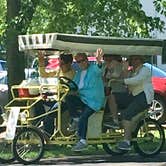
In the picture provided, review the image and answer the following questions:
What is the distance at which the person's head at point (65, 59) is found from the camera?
12.2m

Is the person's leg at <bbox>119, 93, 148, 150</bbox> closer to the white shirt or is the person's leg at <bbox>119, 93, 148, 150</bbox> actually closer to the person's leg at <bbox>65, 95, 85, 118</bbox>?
the white shirt

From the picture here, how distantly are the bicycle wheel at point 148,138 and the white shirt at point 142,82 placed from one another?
0.52 meters

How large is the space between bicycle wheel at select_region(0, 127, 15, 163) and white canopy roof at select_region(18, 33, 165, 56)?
5.46 feet

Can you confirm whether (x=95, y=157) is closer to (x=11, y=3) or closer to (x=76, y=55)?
(x=76, y=55)

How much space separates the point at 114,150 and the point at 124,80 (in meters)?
1.34

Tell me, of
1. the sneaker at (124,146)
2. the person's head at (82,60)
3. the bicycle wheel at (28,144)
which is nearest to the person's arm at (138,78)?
the person's head at (82,60)

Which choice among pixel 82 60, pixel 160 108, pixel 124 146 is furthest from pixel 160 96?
pixel 82 60

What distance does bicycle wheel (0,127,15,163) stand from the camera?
11.5 meters

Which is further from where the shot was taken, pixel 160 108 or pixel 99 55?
pixel 160 108

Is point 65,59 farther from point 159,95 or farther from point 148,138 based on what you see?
point 159,95

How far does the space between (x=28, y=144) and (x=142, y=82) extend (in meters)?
2.28

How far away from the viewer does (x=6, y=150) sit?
12.2m

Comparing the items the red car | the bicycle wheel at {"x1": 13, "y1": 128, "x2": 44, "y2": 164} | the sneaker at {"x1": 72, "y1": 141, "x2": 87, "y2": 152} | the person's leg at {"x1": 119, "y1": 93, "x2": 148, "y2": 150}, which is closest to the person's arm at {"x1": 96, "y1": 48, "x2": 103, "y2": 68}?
the person's leg at {"x1": 119, "y1": 93, "x2": 148, "y2": 150}

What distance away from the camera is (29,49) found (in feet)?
39.5
